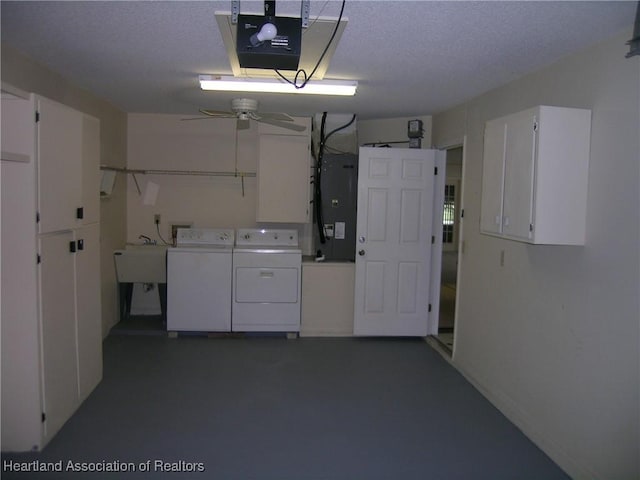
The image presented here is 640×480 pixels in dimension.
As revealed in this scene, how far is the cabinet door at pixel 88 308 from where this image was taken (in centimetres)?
342

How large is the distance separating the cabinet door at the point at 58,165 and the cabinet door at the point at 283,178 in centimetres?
234

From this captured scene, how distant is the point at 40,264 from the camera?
284 cm

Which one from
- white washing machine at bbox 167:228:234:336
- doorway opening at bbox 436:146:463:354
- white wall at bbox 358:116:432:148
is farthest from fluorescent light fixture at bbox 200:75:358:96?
doorway opening at bbox 436:146:463:354

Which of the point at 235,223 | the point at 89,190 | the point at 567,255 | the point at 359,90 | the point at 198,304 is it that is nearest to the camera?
the point at 567,255

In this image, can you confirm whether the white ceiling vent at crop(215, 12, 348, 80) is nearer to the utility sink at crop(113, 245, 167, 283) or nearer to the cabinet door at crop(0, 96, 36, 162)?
the cabinet door at crop(0, 96, 36, 162)

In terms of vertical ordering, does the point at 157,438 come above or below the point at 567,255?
below

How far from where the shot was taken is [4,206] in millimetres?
2719

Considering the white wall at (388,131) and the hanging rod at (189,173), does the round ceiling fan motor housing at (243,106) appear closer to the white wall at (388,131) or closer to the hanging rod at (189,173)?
the hanging rod at (189,173)

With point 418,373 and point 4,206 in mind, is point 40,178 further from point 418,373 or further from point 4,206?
point 418,373

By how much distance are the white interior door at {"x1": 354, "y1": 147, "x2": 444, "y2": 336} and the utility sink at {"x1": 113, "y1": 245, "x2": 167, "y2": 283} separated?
2.13 meters

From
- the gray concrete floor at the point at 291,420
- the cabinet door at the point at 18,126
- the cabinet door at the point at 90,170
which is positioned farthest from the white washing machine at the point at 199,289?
the cabinet door at the point at 18,126

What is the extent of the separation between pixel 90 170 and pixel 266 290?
2281mm

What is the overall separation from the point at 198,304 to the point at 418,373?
7.77ft

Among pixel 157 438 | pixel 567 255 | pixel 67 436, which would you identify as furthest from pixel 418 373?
pixel 67 436
